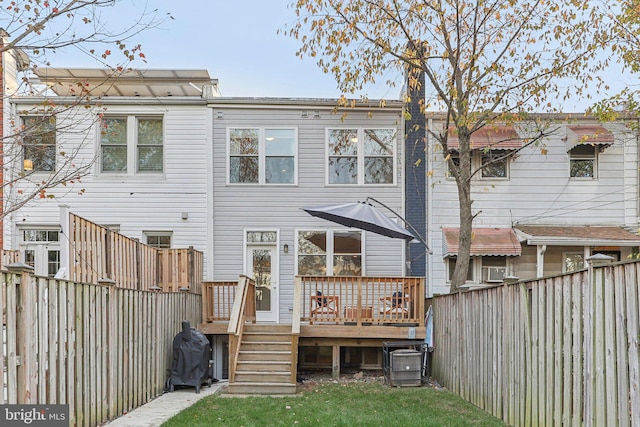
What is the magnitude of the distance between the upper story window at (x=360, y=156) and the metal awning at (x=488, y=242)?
1941 millimetres

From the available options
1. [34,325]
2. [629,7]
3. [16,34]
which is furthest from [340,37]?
[34,325]

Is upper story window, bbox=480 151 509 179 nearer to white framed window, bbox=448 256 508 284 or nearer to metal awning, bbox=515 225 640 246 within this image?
metal awning, bbox=515 225 640 246

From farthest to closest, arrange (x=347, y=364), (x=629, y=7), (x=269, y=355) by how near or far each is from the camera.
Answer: (x=347, y=364) < (x=269, y=355) < (x=629, y=7)

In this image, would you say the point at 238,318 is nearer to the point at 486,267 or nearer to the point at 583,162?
the point at 486,267

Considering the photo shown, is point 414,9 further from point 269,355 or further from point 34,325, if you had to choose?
point 34,325

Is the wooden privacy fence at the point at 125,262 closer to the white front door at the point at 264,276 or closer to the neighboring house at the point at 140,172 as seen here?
the white front door at the point at 264,276

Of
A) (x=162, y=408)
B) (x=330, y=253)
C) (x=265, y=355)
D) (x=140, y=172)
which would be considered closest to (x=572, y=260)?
(x=330, y=253)

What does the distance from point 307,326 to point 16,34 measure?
22.4 ft

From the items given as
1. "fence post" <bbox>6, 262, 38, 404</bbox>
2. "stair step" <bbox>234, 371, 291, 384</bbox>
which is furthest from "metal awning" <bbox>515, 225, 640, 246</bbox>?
"fence post" <bbox>6, 262, 38, 404</bbox>

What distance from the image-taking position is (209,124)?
42.3ft

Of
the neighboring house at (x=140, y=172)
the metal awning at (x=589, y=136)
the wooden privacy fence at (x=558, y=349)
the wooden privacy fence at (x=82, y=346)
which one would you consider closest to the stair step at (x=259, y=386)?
the wooden privacy fence at (x=82, y=346)

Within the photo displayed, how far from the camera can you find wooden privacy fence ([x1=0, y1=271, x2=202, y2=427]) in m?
4.30

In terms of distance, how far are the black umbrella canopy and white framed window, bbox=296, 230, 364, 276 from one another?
3.09 metres

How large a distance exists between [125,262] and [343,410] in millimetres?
3831
